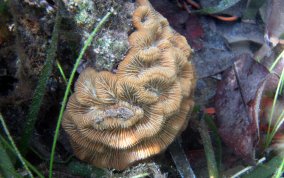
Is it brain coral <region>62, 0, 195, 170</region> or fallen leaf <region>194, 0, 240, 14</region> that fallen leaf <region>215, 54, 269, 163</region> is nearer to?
brain coral <region>62, 0, 195, 170</region>

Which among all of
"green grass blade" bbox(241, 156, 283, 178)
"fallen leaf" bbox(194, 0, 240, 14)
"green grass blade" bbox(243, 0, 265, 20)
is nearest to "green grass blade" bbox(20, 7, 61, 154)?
"green grass blade" bbox(241, 156, 283, 178)

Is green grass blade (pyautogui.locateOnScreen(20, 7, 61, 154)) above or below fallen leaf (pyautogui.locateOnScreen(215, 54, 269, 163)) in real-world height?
above

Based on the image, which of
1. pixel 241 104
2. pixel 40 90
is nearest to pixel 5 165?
pixel 40 90

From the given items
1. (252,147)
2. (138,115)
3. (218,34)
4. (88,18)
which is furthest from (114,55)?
(218,34)

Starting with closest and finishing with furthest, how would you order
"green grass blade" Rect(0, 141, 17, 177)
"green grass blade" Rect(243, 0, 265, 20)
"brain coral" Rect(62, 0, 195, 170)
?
1. "green grass blade" Rect(0, 141, 17, 177)
2. "brain coral" Rect(62, 0, 195, 170)
3. "green grass blade" Rect(243, 0, 265, 20)

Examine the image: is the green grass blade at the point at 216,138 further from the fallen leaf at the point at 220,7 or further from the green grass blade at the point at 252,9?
the green grass blade at the point at 252,9

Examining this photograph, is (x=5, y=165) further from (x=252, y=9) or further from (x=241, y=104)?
(x=252, y=9)
